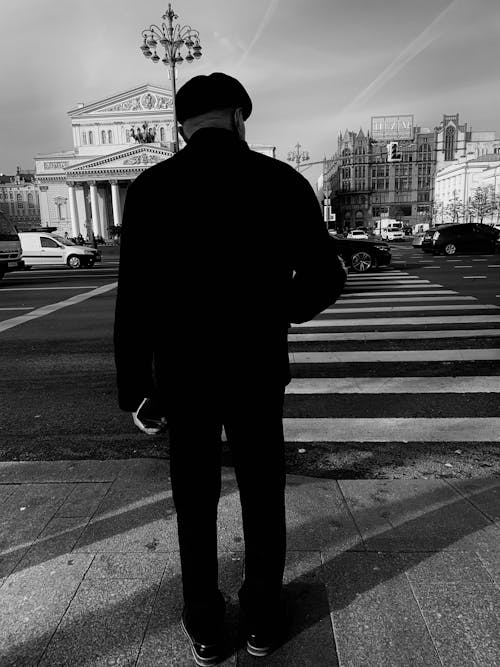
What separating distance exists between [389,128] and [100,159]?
230 ft

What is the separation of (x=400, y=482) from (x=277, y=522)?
1596 mm

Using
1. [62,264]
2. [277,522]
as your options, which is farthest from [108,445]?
[62,264]

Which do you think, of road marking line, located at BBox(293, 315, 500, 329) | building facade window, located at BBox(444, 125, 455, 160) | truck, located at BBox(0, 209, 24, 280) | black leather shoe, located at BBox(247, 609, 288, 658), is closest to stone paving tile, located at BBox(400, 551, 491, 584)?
black leather shoe, located at BBox(247, 609, 288, 658)

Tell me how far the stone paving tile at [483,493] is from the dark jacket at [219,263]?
172 centimetres

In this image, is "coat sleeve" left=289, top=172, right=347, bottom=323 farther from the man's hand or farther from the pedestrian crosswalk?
the pedestrian crosswalk

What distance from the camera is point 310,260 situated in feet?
5.74

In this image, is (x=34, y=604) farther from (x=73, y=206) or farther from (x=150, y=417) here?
(x=73, y=206)

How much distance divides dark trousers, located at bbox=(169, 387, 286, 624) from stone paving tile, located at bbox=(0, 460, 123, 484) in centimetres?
159

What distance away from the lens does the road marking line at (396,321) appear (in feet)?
28.6

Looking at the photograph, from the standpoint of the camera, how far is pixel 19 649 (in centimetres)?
194

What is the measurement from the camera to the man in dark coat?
1.69 m

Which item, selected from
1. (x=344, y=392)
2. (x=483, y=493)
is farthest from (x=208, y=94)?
(x=344, y=392)

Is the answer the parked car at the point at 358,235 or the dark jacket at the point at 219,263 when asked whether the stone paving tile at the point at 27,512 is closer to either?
the dark jacket at the point at 219,263

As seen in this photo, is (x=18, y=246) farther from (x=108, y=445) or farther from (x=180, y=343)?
(x=180, y=343)
